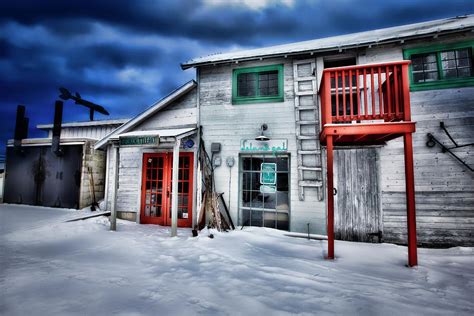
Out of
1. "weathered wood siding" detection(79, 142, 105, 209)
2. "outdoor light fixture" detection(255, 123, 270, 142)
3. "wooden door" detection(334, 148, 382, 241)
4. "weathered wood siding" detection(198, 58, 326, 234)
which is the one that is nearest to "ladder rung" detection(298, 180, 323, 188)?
"weathered wood siding" detection(198, 58, 326, 234)

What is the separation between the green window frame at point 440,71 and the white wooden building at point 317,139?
0.03 m

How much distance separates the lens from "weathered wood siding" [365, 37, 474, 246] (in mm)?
5367

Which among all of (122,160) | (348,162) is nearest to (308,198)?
(348,162)

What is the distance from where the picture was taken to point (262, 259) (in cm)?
443

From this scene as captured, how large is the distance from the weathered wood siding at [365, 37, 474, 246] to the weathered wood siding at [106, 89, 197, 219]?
20.5ft

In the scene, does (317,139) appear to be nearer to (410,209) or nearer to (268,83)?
(268,83)

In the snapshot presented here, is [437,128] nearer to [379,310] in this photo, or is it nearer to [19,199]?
Answer: [379,310]

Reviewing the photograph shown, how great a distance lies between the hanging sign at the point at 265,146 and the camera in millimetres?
6527

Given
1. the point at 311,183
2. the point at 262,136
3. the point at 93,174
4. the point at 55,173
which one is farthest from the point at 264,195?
the point at 55,173

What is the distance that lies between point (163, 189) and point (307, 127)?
17.5 feet

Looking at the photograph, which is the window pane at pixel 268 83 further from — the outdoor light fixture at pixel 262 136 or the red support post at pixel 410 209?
the red support post at pixel 410 209

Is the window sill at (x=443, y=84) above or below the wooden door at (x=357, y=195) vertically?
above

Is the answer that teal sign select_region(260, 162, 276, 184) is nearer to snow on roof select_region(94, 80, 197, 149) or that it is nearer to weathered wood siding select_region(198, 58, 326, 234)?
weathered wood siding select_region(198, 58, 326, 234)

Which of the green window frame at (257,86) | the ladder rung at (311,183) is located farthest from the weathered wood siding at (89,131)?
the ladder rung at (311,183)
